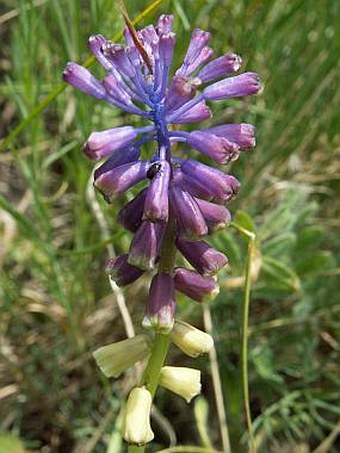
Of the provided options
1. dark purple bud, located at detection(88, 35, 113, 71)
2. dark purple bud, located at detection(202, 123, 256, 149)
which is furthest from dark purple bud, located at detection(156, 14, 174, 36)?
dark purple bud, located at detection(202, 123, 256, 149)

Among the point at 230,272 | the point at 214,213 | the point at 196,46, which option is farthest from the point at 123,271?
the point at 230,272

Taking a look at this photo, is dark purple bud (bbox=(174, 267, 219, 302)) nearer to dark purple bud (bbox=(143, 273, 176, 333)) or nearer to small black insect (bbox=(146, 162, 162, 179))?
dark purple bud (bbox=(143, 273, 176, 333))

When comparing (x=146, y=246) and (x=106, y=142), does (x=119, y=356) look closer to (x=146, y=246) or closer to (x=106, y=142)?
(x=146, y=246)

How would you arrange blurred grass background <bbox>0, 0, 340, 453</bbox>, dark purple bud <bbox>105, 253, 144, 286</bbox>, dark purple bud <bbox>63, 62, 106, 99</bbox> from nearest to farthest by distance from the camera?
dark purple bud <bbox>63, 62, 106, 99</bbox>, dark purple bud <bbox>105, 253, 144, 286</bbox>, blurred grass background <bbox>0, 0, 340, 453</bbox>

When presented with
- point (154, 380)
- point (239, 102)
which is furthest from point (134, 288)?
point (154, 380)

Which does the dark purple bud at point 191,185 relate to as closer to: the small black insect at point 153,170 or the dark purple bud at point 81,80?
the small black insect at point 153,170

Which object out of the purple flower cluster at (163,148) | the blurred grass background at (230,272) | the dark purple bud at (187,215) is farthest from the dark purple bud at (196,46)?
the blurred grass background at (230,272)

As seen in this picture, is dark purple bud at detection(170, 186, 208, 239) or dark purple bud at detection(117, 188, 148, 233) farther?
dark purple bud at detection(117, 188, 148, 233)
